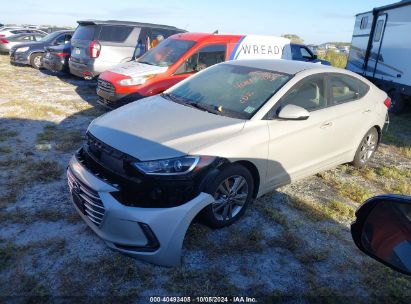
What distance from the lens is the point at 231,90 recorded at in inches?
166

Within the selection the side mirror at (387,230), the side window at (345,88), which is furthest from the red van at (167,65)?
the side mirror at (387,230)

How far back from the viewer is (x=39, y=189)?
4297mm

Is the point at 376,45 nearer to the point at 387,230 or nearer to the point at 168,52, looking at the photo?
the point at 168,52

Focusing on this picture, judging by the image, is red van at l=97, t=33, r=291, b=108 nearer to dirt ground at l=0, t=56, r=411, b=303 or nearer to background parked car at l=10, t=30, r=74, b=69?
dirt ground at l=0, t=56, r=411, b=303

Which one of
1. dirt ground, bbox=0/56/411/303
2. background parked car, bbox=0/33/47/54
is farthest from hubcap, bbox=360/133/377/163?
background parked car, bbox=0/33/47/54

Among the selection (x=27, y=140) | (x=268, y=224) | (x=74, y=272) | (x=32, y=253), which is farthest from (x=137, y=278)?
(x=27, y=140)

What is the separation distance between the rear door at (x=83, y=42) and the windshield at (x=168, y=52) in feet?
8.08

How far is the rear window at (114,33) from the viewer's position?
32.3 feet

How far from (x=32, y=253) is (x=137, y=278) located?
3.30 ft

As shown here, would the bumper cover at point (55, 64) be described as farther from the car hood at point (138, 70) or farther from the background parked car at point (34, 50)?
the car hood at point (138, 70)

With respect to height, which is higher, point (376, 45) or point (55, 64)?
point (376, 45)

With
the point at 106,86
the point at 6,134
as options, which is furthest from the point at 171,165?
the point at 106,86

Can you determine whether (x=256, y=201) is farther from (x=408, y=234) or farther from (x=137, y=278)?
(x=408, y=234)

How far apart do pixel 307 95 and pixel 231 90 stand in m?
0.92
